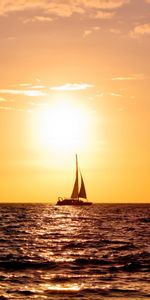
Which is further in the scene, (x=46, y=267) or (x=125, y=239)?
(x=125, y=239)

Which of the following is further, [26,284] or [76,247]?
[76,247]

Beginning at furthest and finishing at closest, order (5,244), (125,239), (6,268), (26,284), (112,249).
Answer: (125,239), (5,244), (112,249), (6,268), (26,284)

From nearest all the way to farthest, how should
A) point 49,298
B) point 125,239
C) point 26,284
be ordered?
point 49,298 < point 26,284 < point 125,239

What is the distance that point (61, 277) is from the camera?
32844 mm

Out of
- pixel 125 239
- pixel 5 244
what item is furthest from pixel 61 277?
pixel 125 239

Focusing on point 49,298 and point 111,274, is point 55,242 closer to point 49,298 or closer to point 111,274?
point 111,274

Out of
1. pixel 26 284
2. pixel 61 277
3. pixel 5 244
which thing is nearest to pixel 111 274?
pixel 61 277

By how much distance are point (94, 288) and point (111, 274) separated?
5559mm

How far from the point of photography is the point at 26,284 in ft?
99.4

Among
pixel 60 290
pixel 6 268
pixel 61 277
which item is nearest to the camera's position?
pixel 60 290

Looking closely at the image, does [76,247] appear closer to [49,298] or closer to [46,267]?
[46,267]

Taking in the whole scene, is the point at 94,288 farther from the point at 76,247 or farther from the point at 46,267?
the point at 76,247

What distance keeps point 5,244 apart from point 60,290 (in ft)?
91.7

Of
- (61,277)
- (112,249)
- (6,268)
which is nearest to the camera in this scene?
(61,277)
